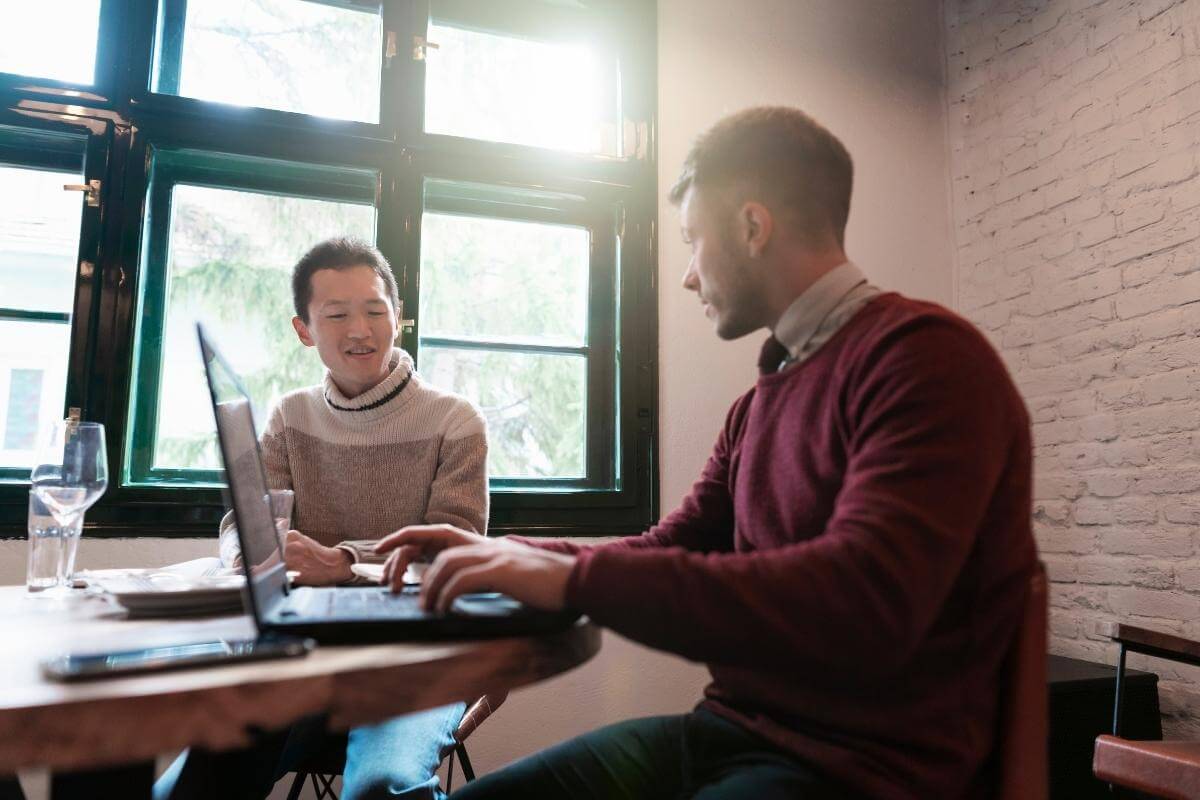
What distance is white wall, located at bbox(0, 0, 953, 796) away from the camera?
2445 millimetres

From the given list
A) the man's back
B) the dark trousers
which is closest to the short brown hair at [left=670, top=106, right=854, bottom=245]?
the man's back

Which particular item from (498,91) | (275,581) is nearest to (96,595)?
(275,581)

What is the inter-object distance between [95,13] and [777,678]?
2505 mm

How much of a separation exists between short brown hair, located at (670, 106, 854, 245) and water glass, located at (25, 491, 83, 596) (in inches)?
40.7

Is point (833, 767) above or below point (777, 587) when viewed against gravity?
below

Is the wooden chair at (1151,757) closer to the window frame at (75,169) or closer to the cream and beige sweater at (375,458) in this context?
the cream and beige sweater at (375,458)

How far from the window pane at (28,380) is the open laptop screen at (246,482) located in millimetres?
1371

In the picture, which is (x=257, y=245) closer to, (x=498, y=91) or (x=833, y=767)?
(x=498, y=91)

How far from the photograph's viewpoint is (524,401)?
259 cm

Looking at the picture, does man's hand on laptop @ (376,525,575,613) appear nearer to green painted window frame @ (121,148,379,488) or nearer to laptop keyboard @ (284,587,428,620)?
laptop keyboard @ (284,587,428,620)

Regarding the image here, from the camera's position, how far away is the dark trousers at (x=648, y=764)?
850 millimetres

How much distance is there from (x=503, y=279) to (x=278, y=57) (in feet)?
2.98

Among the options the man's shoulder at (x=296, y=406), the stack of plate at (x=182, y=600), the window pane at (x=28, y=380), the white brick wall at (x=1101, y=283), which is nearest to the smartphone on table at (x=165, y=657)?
the stack of plate at (x=182, y=600)

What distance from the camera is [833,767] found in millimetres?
771
